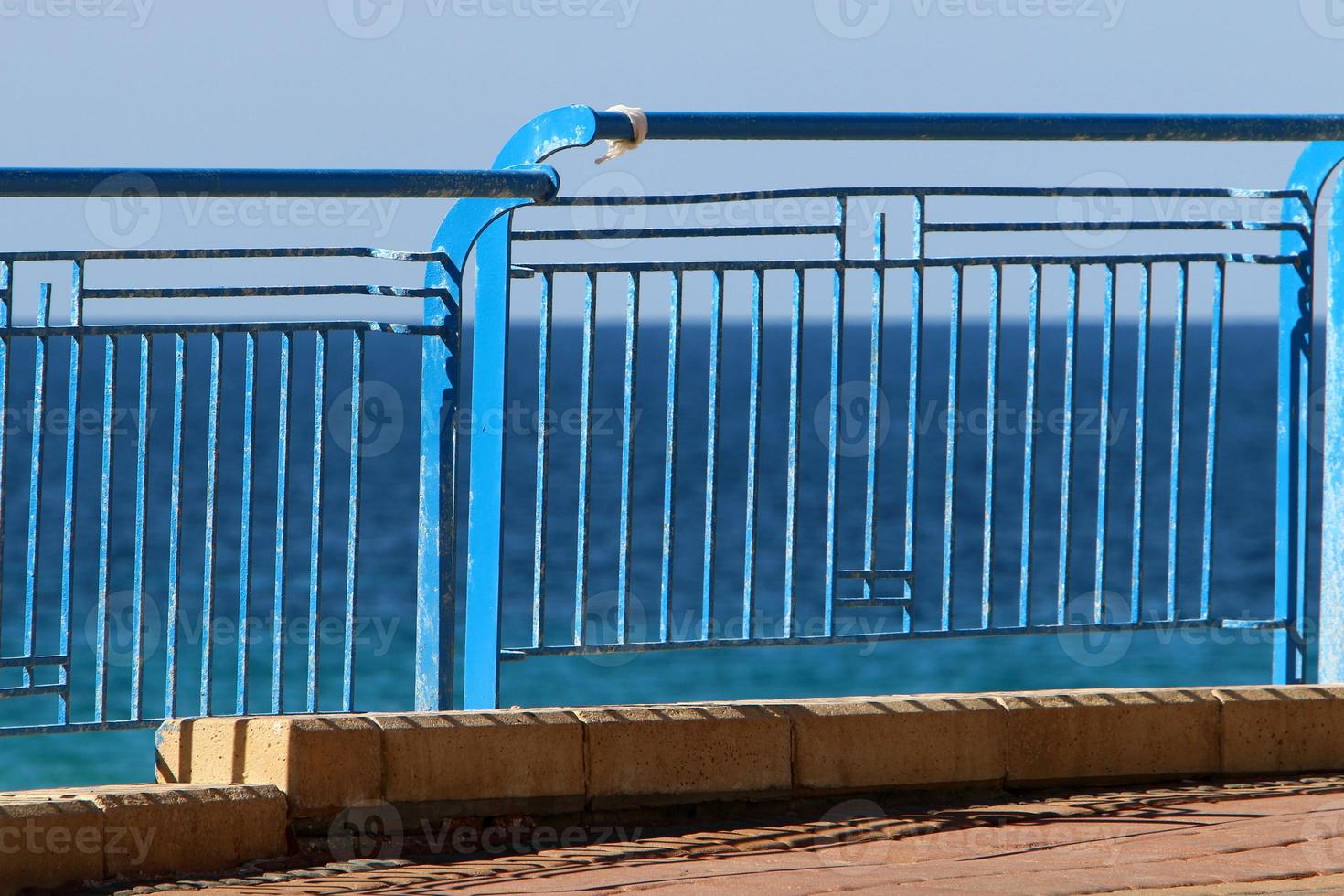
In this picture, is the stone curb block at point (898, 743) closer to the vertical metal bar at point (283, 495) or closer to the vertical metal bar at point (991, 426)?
the vertical metal bar at point (991, 426)

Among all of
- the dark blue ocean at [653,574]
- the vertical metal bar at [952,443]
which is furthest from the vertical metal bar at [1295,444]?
the dark blue ocean at [653,574]

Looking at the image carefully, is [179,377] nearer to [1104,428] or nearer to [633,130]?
[633,130]

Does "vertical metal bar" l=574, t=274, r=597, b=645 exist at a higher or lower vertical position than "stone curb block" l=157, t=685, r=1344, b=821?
higher

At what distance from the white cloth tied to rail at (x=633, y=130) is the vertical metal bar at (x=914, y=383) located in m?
0.84

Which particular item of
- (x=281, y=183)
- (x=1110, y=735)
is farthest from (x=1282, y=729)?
(x=281, y=183)

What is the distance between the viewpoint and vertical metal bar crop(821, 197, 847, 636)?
537cm

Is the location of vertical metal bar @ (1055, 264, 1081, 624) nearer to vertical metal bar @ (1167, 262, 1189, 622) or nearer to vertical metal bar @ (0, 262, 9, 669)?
vertical metal bar @ (1167, 262, 1189, 622)

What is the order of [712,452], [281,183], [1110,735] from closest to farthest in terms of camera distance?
[281,183], [712,452], [1110,735]

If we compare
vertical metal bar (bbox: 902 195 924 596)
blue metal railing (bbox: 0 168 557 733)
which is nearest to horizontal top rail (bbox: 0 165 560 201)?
blue metal railing (bbox: 0 168 557 733)

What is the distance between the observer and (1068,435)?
226 inches

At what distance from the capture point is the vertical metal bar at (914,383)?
5.48 m

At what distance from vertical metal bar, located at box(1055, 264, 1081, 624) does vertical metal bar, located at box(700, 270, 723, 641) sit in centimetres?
98

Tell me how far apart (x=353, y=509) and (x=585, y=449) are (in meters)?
0.64

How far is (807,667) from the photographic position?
3894 cm
